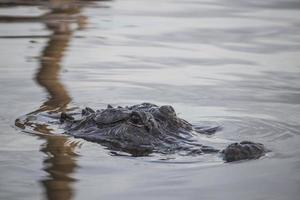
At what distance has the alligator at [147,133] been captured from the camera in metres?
5.91

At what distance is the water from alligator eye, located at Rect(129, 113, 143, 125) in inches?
15.2

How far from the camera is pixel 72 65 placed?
9.98 metres

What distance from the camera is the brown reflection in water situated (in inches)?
210

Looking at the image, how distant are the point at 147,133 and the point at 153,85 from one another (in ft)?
8.76

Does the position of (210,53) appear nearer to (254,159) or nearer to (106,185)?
(254,159)

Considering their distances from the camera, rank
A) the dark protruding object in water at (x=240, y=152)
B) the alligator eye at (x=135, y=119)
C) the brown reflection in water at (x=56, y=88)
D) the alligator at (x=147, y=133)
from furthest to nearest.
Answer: the alligator eye at (x=135, y=119) → the alligator at (x=147, y=133) → the dark protruding object in water at (x=240, y=152) → the brown reflection in water at (x=56, y=88)

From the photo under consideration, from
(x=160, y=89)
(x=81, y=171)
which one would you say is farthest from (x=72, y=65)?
(x=81, y=171)

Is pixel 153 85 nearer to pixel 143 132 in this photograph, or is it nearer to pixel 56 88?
pixel 56 88

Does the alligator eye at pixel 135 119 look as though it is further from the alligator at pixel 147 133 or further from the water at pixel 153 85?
the water at pixel 153 85

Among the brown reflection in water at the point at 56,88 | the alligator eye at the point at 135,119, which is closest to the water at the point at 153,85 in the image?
the brown reflection in water at the point at 56,88

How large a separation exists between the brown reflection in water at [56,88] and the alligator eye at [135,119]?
545 mm

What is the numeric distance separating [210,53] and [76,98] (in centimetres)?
350

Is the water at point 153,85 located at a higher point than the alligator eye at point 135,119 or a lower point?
lower

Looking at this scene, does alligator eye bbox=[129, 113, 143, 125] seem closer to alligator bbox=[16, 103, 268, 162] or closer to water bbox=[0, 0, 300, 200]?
alligator bbox=[16, 103, 268, 162]
